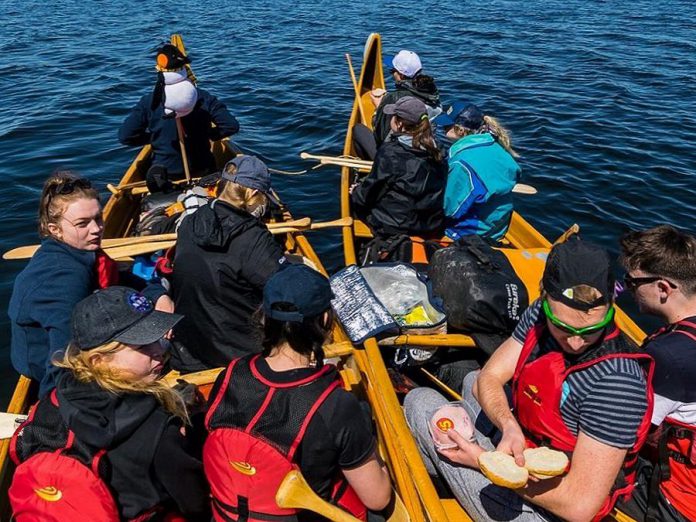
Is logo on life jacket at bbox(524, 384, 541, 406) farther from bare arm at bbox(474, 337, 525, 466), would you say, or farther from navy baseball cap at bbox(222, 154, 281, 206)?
navy baseball cap at bbox(222, 154, 281, 206)

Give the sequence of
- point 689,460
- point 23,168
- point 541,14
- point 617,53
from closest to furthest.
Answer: point 689,460 → point 23,168 → point 617,53 → point 541,14

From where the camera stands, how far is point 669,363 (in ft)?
9.42

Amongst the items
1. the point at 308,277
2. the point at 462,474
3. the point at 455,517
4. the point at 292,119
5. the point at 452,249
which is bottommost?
the point at 292,119

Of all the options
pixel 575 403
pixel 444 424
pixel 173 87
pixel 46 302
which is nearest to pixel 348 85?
pixel 173 87

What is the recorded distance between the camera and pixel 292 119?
1290cm

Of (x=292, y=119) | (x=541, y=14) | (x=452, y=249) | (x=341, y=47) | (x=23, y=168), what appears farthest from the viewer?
(x=541, y=14)

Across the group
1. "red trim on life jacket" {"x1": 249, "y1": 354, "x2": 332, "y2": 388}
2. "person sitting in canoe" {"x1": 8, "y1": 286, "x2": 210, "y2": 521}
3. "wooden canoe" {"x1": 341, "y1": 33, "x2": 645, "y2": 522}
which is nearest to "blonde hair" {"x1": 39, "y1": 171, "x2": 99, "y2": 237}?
"person sitting in canoe" {"x1": 8, "y1": 286, "x2": 210, "y2": 521}

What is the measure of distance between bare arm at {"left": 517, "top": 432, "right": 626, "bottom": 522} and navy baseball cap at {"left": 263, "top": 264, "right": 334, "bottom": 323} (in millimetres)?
1252

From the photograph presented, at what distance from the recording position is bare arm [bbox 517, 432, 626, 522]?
244cm

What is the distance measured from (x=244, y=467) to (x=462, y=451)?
108cm

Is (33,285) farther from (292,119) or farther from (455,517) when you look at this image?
(292,119)

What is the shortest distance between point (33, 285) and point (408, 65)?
5632mm

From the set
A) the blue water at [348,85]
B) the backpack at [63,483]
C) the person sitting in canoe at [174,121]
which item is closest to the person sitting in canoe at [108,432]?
the backpack at [63,483]

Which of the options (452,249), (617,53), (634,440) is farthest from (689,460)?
(617,53)
